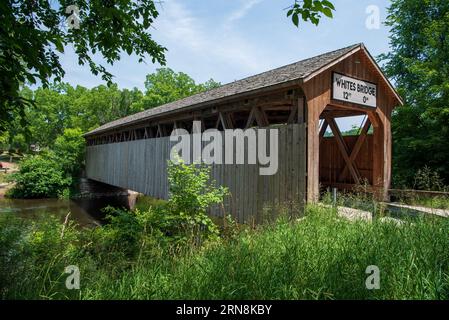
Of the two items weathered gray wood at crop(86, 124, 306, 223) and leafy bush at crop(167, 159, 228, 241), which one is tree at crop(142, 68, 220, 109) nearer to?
weathered gray wood at crop(86, 124, 306, 223)

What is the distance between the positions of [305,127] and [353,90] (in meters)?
1.96

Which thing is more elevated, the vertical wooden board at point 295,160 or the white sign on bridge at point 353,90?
the white sign on bridge at point 353,90

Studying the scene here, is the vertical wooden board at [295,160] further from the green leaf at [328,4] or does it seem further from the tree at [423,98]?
the tree at [423,98]

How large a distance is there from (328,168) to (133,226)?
6.23 m

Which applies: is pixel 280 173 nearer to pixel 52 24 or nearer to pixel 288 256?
pixel 288 256

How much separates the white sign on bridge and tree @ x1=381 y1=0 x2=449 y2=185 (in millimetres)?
2524

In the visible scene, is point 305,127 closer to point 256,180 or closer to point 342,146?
point 256,180

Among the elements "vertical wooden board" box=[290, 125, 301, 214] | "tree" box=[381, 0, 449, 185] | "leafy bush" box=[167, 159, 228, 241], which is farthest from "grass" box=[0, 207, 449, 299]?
"tree" box=[381, 0, 449, 185]

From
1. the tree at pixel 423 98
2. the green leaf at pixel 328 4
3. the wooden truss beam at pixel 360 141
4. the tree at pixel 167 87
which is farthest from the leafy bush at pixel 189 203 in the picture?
the tree at pixel 167 87

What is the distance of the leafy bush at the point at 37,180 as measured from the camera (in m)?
20.3

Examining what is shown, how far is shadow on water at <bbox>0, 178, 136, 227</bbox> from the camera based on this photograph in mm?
15109

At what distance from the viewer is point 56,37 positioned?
7.41 feet

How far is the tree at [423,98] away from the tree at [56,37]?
740 cm
